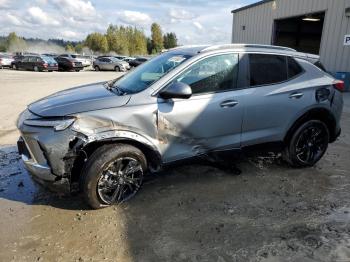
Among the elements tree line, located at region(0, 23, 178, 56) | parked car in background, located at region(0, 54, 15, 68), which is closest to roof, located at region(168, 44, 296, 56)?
parked car in background, located at region(0, 54, 15, 68)

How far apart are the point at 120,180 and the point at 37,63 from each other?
91.8ft

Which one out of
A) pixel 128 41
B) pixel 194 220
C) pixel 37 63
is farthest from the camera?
pixel 128 41

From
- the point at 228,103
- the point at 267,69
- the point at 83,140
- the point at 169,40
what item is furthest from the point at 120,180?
the point at 169,40

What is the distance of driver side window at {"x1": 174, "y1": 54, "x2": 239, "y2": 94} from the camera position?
13.0 feet

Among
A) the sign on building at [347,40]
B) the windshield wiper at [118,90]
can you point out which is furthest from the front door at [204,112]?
the sign on building at [347,40]

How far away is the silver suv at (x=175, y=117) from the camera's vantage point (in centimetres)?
347

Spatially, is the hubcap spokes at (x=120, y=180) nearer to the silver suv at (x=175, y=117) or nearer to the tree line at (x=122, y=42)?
the silver suv at (x=175, y=117)

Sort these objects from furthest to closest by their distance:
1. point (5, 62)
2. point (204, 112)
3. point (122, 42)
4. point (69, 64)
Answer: point (122, 42), point (5, 62), point (69, 64), point (204, 112)

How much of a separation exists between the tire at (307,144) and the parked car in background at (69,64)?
2872 centimetres

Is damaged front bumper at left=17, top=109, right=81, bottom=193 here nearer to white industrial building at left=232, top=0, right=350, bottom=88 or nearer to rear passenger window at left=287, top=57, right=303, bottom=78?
rear passenger window at left=287, top=57, right=303, bottom=78

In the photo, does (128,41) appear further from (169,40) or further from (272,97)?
(272,97)

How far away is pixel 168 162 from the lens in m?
3.98

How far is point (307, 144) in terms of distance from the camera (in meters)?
4.92

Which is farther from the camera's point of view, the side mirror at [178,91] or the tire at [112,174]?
the side mirror at [178,91]
